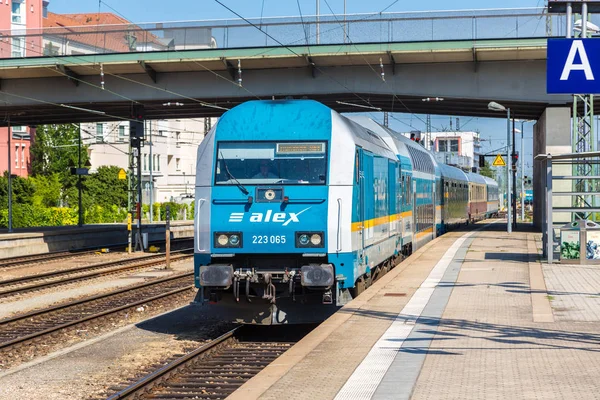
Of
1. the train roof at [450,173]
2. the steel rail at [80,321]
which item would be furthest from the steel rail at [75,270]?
the train roof at [450,173]

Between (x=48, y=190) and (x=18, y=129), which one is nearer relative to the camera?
(x=48, y=190)

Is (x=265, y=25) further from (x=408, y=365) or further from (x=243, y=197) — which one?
(x=408, y=365)

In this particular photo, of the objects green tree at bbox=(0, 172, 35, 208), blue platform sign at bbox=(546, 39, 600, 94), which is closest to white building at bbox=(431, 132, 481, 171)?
green tree at bbox=(0, 172, 35, 208)

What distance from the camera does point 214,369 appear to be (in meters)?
11.3

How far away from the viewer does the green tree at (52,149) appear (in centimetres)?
7856

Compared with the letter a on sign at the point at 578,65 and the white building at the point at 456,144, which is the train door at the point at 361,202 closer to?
the letter a on sign at the point at 578,65

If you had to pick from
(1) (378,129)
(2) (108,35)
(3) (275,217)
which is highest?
(2) (108,35)

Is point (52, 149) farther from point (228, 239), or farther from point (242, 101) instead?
point (228, 239)

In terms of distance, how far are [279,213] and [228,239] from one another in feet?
2.62

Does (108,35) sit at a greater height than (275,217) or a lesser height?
Answer: greater

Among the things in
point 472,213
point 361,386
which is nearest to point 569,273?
point 361,386

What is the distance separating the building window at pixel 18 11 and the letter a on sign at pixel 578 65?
249 ft

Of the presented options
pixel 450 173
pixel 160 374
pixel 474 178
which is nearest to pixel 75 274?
pixel 160 374

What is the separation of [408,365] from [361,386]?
1.07 meters
